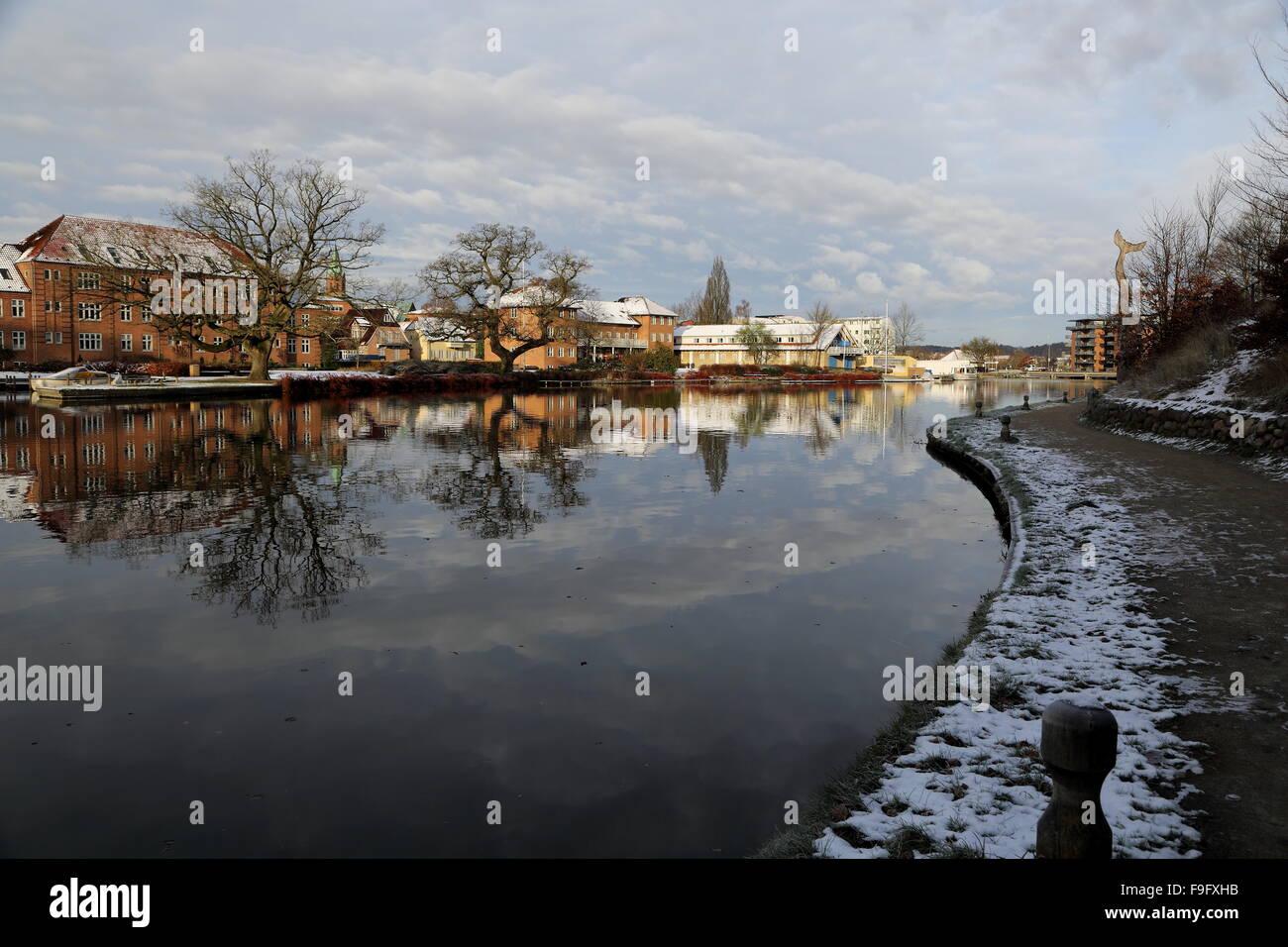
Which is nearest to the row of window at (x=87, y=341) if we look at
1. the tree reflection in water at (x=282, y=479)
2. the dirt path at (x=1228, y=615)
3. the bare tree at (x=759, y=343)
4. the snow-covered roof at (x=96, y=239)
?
the snow-covered roof at (x=96, y=239)

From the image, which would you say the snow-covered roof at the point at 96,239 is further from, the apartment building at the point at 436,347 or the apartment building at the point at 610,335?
the apartment building at the point at 610,335

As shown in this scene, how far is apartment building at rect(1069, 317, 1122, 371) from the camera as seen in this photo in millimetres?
132500

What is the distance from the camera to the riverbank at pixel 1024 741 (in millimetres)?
3773

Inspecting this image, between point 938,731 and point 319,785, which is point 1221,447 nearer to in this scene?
point 938,731

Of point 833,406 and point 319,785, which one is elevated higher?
point 833,406

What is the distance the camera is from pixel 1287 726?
4734 mm

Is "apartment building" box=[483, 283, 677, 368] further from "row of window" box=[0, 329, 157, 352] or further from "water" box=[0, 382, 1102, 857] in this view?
"water" box=[0, 382, 1102, 857]

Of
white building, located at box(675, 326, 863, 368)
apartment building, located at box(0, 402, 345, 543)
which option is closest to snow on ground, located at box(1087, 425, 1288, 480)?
apartment building, located at box(0, 402, 345, 543)

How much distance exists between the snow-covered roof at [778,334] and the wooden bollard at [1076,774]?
108673mm

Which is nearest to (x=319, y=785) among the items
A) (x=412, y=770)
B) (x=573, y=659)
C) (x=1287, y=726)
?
(x=412, y=770)

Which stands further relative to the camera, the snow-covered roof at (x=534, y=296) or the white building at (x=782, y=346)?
the white building at (x=782, y=346)

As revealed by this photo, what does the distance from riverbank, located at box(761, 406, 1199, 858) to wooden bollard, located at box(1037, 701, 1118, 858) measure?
519 mm
